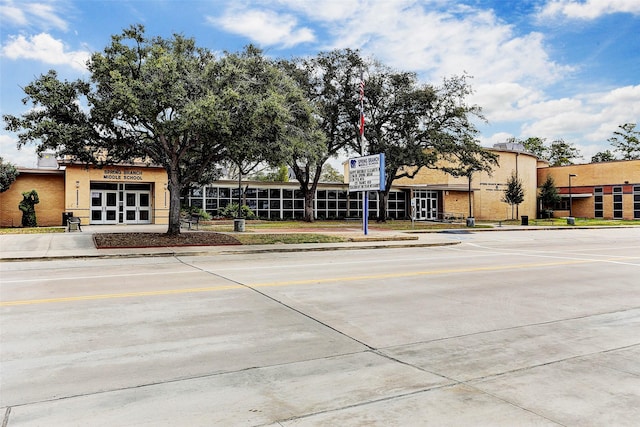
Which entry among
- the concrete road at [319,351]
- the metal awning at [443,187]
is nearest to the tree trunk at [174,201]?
the concrete road at [319,351]

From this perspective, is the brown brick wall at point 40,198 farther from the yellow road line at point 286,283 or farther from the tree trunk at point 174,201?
the yellow road line at point 286,283

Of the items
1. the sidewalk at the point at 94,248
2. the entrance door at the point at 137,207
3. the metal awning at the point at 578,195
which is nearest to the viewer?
the sidewalk at the point at 94,248

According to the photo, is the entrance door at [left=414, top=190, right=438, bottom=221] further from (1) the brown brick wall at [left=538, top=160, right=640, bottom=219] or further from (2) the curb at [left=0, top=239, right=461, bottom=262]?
(2) the curb at [left=0, top=239, right=461, bottom=262]


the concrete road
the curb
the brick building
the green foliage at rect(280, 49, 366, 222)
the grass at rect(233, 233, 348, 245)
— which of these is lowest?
the concrete road

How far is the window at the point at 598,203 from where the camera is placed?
58969 mm

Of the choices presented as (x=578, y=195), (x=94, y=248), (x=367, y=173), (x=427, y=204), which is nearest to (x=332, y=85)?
(x=367, y=173)

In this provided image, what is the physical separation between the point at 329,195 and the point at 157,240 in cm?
2876

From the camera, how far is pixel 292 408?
391 centimetres

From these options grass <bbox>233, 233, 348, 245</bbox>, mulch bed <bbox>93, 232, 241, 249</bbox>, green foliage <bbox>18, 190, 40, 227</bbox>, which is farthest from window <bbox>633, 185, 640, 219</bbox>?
green foliage <bbox>18, 190, 40, 227</bbox>

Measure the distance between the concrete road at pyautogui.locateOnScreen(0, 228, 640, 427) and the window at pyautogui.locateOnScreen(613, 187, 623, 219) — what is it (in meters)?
54.7

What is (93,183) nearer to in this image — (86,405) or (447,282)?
(447,282)

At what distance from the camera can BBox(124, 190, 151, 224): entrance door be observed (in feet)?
112

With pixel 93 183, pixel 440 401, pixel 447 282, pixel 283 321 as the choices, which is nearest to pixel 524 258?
pixel 447 282

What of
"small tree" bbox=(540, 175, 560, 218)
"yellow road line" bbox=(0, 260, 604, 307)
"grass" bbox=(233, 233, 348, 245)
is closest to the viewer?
"yellow road line" bbox=(0, 260, 604, 307)
